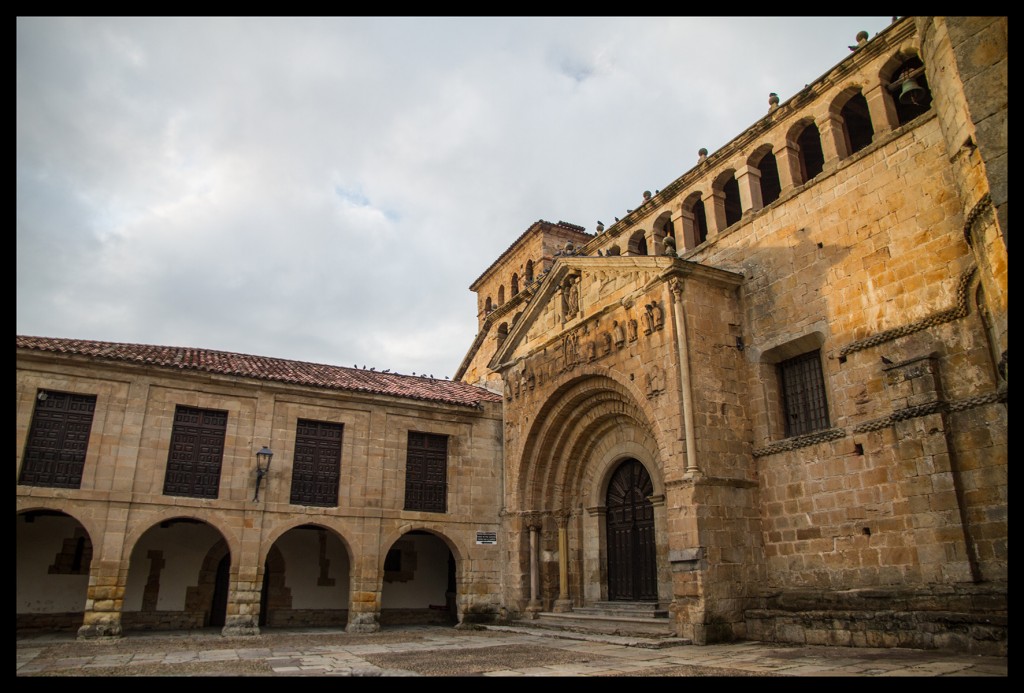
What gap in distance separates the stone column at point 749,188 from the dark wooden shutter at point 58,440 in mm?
14833

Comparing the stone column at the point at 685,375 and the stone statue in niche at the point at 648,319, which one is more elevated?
the stone statue in niche at the point at 648,319

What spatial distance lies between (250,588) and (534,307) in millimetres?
9574

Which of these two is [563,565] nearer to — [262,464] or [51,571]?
[262,464]

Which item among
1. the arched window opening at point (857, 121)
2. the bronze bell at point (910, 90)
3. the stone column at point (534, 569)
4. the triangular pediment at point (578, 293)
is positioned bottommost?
the stone column at point (534, 569)

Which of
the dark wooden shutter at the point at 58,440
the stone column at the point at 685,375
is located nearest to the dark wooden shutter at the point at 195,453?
the dark wooden shutter at the point at 58,440

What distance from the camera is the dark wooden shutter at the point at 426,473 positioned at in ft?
59.3

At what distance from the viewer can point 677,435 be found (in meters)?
12.8

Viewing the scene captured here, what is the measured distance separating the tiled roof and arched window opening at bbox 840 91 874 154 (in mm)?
11040

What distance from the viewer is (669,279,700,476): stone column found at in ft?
40.9

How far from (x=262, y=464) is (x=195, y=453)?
4.90 feet

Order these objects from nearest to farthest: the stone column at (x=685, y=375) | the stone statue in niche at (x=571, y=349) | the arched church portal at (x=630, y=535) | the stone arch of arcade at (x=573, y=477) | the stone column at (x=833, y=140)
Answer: the stone column at (x=685, y=375) < the stone column at (x=833, y=140) < the arched church portal at (x=630, y=535) < the stone arch of arcade at (x=573, y=477) < the stone statue in niche at (x=571, y=349)

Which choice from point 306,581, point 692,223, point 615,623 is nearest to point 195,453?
point 306,581

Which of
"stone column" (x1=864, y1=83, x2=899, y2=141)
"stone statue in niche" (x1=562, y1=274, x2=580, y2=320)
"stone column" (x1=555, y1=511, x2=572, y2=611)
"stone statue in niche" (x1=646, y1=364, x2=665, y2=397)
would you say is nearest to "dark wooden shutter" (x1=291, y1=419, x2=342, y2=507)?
"stone column" (x1=555, y1=511, x2=572, y2=611)

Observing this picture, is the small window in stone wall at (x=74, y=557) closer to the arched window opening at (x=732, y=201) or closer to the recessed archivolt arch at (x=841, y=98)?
the arched window opening at (x=732, y=201)
